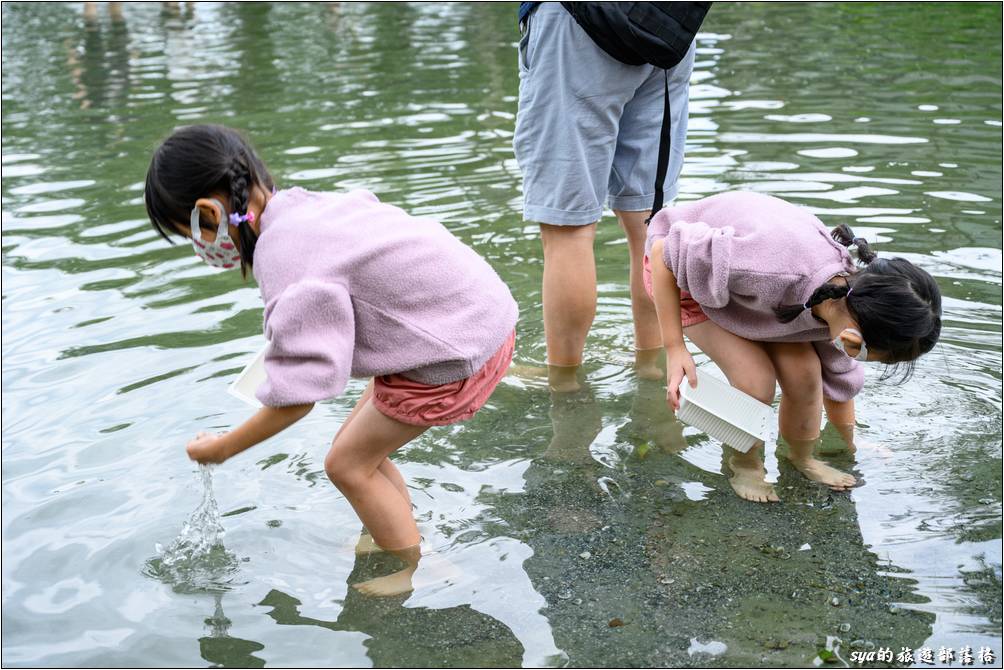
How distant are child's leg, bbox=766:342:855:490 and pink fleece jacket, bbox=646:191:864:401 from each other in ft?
0.21

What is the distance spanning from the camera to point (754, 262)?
3088 mm

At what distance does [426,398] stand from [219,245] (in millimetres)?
628

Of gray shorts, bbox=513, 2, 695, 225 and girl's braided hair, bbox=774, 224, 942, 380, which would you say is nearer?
girl's braided hair, bbox=774, 224, 942, 380

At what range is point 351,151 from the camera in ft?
24.6

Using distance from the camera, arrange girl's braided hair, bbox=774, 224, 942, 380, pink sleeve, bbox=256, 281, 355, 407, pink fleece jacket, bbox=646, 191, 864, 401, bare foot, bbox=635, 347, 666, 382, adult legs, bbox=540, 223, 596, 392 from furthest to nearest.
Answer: bare foot, bbox=635, 347, 666, 382
adult legs, bbox=540, 223, 596, 392
pink fleece jacket, bbox=646, 191, 864, 401
girl's braided hair, bbox=774, 224, 942, 380
pink sleeve, bbox=256, 281, 355, 407

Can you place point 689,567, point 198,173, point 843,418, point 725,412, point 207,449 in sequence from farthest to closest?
point 843,418 < point 725,412 < point 689,567 < point 207,449 < point 198,173

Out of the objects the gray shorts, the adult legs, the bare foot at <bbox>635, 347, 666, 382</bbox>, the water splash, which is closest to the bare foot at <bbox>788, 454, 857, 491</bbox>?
the bare foot at <bbox>635, 347, 666, 382</bbox>

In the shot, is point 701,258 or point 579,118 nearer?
point 701,258

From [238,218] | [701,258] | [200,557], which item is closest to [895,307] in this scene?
[701,258]

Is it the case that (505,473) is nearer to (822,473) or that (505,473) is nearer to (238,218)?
(822,473)

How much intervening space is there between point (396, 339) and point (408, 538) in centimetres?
63

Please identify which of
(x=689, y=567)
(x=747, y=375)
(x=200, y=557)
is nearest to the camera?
(x=689, y=567)

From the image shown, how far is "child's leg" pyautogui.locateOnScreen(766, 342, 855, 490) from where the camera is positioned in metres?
3.33

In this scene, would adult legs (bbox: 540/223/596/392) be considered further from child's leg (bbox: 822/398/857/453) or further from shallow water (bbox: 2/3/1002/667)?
child's leg (bbox: 822/398/857/453)
